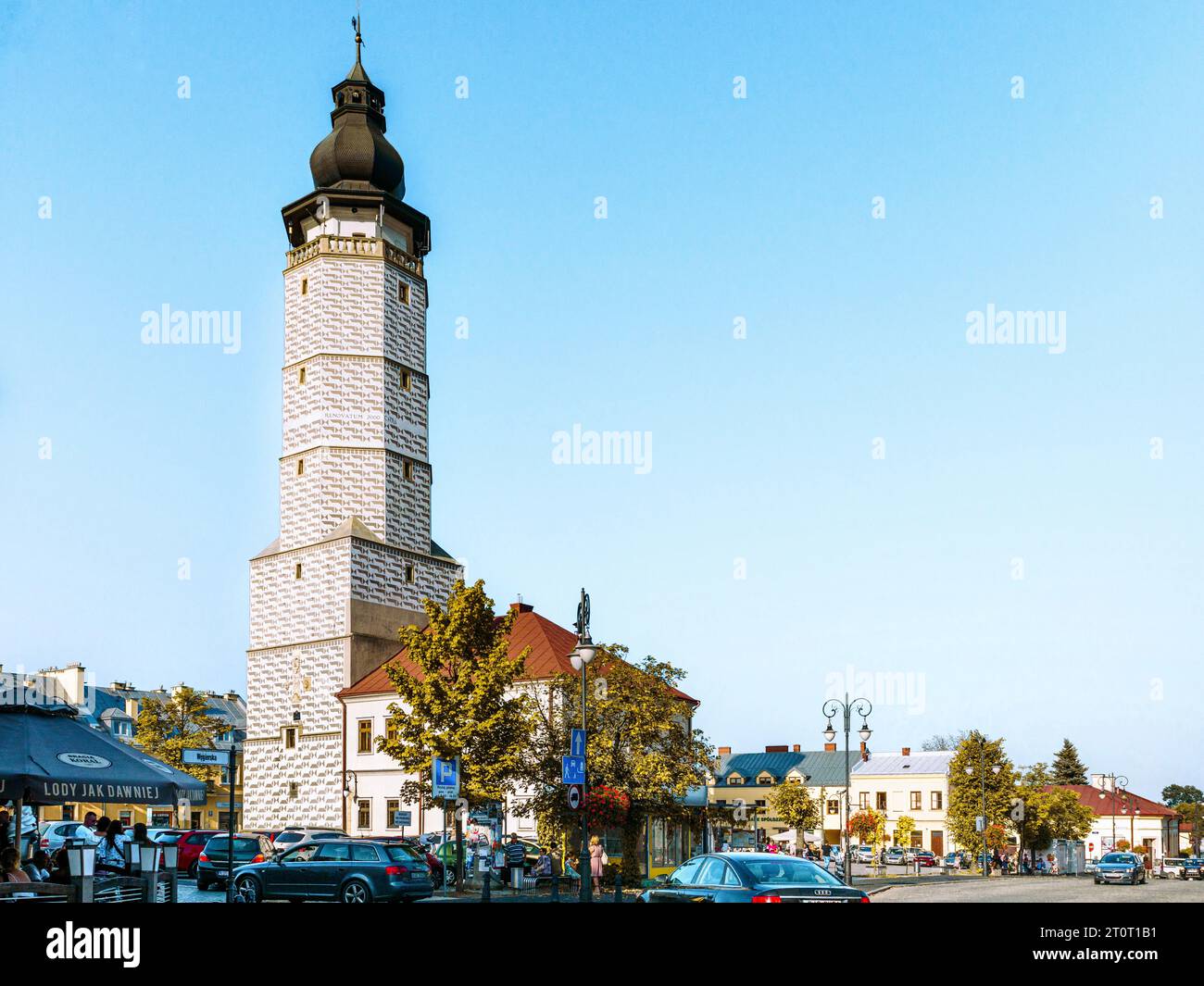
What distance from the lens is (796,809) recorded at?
85.7 meters

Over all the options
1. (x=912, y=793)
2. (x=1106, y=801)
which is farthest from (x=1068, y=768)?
(x=912, y=793)

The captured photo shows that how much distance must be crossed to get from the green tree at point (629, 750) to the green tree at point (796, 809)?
47.8 meters

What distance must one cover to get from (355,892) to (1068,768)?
10081 cm

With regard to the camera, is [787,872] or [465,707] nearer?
A: [787,872]

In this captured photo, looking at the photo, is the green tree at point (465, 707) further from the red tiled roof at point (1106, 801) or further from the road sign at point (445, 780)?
the red tiled roof at point (1106, 801)

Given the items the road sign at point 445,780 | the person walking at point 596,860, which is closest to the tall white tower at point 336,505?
the person walking at point 596,860

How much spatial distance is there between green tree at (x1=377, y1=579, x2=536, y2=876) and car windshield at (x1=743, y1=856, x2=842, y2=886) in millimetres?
26034

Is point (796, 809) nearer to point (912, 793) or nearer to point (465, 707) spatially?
point (912, 793)

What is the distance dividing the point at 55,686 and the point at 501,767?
61.0m

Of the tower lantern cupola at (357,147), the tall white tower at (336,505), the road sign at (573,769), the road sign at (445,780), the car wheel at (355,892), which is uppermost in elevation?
the tower lantern cupola at (357,147)

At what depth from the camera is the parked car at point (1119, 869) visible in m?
44.8
